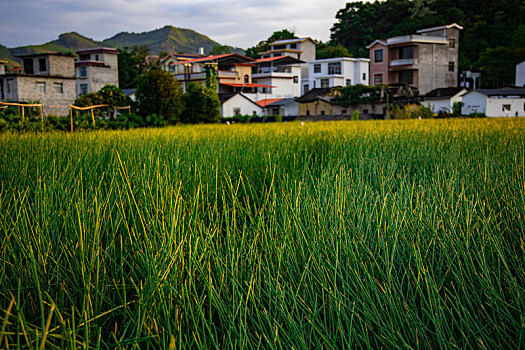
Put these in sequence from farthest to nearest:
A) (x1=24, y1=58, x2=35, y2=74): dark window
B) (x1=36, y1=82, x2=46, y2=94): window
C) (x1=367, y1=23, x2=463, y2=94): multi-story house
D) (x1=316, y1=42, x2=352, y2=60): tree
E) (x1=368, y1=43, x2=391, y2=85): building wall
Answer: (x1=316, y1=42, x2=352, y2=60): tree → (x1=368, y1=43, x2=391, y2=85): building wall → (x1=367, y1=23, x2=463, y2=94): multi-story house → (x1=24, y1=58, x2=35, y2=74): dark window → (x1=36, y1=82, x2=46, y2=94): window

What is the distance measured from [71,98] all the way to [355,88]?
21083mm

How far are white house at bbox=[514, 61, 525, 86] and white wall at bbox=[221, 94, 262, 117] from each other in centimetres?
2002

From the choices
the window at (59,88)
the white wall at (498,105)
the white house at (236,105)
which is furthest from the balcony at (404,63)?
the window at (59,88)

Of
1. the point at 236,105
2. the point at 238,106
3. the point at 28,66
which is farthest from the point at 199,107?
the point at 28,66

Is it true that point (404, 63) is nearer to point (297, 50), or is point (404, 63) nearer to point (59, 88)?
point (297, 50)

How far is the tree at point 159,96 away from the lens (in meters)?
13.6

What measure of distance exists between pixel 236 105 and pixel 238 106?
241mm

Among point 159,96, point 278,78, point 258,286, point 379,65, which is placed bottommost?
point 258,286

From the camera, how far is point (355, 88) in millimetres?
31766

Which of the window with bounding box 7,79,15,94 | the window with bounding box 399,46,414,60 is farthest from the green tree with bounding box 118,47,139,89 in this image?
the window with bounding box 399,46,414,60

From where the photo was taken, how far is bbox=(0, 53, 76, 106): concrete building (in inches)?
1230

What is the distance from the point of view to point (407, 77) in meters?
42.3

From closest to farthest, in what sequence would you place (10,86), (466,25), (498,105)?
1. (498,105)
2. (10,86)
3. (466,25)

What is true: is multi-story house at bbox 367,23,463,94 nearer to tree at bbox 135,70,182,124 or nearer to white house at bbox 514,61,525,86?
white house at bbox 514,61,525,86
